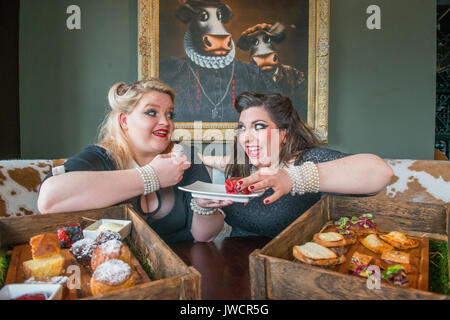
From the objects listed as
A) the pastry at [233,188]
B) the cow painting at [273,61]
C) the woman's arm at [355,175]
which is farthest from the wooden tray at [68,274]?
the cow painting at [273,61]

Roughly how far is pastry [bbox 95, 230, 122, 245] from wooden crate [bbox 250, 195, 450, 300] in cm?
49

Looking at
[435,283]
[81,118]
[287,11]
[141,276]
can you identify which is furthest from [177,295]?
[287,11]

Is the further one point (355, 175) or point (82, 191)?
point (355, 175)

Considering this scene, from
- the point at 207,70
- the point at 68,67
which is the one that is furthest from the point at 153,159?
the point at 68,67

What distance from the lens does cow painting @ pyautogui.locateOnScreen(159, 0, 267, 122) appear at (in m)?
2.77

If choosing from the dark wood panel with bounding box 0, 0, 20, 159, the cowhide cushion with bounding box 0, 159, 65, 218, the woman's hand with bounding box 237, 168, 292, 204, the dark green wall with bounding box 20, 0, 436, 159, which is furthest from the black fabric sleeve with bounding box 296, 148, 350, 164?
the dark wood panel with bounding box 0, 0, 20, 159

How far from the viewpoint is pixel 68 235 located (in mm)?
934

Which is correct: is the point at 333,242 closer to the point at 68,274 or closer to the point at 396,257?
the point at 396,257

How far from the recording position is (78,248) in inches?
32.9

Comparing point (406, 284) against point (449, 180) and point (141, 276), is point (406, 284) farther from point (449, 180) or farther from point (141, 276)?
point (449, 180)

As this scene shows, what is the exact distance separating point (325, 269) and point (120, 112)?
1.36 meters

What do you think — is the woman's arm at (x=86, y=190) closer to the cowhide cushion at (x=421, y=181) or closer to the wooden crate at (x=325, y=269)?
the wooden crate at (x=325, y=269)

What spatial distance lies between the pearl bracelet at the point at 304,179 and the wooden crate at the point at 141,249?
606 mm
